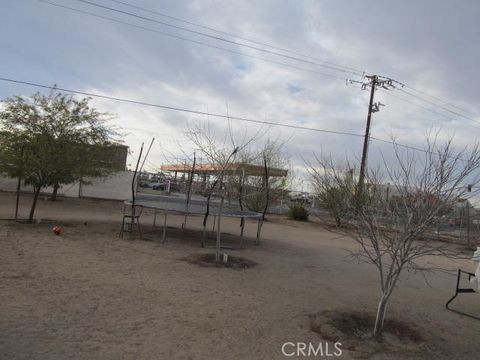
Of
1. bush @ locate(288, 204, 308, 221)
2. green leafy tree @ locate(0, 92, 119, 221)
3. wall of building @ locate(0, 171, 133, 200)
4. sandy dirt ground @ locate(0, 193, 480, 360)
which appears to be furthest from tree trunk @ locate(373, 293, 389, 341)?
bush @ locate(288, 204, 308, 221)

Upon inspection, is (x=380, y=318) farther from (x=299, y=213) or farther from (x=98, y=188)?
(x=98, y=188)

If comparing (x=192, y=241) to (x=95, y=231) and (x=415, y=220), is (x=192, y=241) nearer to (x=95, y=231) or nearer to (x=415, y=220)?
(x=95, y=231)

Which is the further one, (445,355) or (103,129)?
(103,129)

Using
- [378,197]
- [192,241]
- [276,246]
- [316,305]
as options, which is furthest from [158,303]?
[276,246]

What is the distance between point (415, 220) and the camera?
199 inches

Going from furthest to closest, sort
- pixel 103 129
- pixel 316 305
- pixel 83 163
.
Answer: pixel 103 129 → pixel 83 163 → pixel 316 305

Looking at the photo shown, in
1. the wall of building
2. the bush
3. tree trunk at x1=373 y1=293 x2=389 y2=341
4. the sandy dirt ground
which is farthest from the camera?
the bush

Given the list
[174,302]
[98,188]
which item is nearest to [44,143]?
[174,302]

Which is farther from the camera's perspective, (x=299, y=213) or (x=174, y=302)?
(x=299, y=213)

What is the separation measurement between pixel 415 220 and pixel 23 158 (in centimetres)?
1041

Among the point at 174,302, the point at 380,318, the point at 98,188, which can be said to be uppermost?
the point at 98,188

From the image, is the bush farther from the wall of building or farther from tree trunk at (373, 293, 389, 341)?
tree trunk at (373, 293, 389, 341)

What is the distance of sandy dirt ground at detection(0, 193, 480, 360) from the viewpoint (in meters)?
4.38

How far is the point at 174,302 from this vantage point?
590cm
